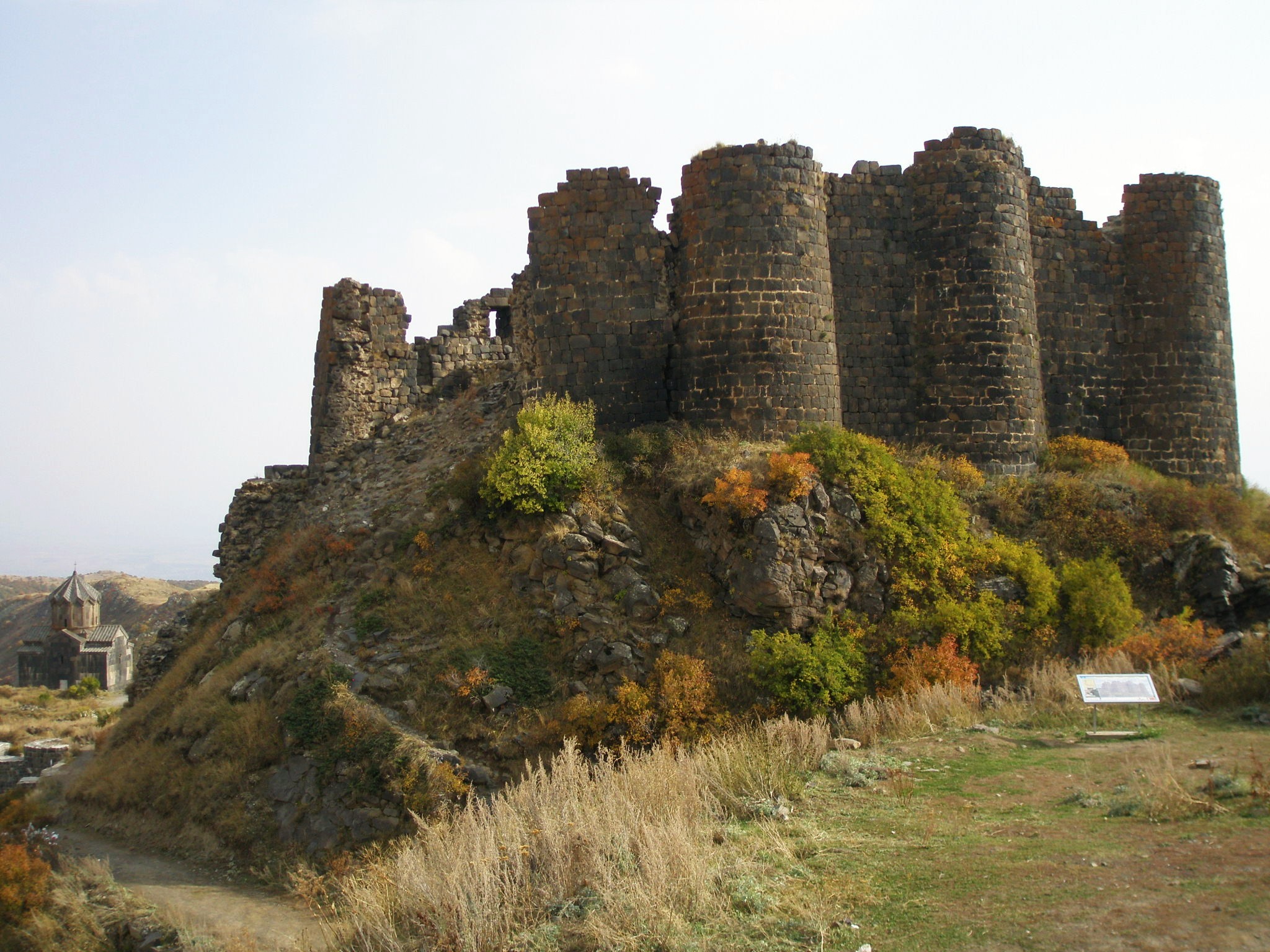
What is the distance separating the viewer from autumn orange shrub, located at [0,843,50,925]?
13.1 metres

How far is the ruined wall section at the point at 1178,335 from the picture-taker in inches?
733

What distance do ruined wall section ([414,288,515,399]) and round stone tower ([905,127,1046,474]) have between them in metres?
8.70

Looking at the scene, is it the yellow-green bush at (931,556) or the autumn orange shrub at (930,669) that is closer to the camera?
the autumn orange shrub at (930,669)

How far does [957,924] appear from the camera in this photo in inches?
264

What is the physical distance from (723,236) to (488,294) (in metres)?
8.79

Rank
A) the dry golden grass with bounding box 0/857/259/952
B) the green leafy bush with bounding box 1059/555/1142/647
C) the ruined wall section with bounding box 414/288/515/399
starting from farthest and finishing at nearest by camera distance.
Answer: the ruined wall section with bounding box 414/288/515/399 → the green leafy bush with bounding box 1059/555/1142/647 → the dry golden grass with bounding box 0/857/259/952

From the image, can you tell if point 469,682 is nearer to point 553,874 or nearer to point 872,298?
point 553,874

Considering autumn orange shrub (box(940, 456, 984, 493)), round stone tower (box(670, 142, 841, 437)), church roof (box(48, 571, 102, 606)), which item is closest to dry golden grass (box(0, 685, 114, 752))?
church roof (box(48, 571, 102, 606))

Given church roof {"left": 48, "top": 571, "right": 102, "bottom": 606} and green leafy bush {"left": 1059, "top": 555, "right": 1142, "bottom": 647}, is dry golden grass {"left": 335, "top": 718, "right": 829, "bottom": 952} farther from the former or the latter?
church roof {"left": 48, "top": 571, "right": 102, "bottom": 606}

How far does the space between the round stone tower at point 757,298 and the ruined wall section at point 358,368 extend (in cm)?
784

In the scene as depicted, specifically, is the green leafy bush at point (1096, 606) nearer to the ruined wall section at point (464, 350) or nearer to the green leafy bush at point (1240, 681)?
the green leafy bush at point (1240, 681)

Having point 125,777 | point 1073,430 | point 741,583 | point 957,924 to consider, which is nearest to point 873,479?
point 741,583

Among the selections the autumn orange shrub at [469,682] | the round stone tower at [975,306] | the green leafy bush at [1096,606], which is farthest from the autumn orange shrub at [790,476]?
the autumn orange shrub at [469,682]

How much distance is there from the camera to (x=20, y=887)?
13234mm
